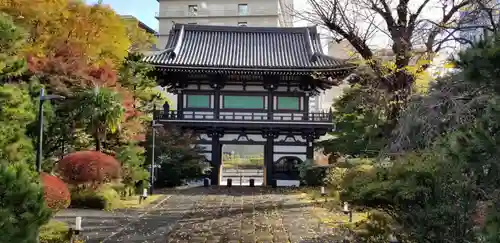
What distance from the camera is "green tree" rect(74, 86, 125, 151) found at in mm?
15844

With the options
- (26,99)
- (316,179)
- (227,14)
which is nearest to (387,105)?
(26,99)

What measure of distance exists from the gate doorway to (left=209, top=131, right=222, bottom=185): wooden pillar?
7092 mm

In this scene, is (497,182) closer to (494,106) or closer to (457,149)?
(457,149)

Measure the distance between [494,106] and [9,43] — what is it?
32.1 ft

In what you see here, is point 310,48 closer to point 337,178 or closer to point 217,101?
point 217,101

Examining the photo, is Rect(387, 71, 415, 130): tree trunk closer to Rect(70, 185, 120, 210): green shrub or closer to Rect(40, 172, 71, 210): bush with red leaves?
Rect(40, 172, 71, 210): bush with red leaves

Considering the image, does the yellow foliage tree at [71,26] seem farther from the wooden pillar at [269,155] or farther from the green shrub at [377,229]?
the green shrub at [377,229]

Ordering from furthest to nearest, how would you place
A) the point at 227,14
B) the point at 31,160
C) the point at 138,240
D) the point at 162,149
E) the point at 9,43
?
the point at 227,14 < the point at 162,149 < the point at 31,160 < the point at 138,240 < the point at 9,43

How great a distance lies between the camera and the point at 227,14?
57844 millimetres

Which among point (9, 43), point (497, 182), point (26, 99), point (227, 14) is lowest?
point (497, 182)

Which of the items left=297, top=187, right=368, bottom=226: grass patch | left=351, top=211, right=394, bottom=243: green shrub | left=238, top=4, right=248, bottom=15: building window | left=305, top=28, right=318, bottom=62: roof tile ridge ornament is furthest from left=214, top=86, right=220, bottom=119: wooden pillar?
left=238, top=4, right=248, bottom=15: building window

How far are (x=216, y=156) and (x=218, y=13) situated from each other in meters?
34.6

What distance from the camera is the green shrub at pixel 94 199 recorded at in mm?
16547

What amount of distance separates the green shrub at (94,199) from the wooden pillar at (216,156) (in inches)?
413
